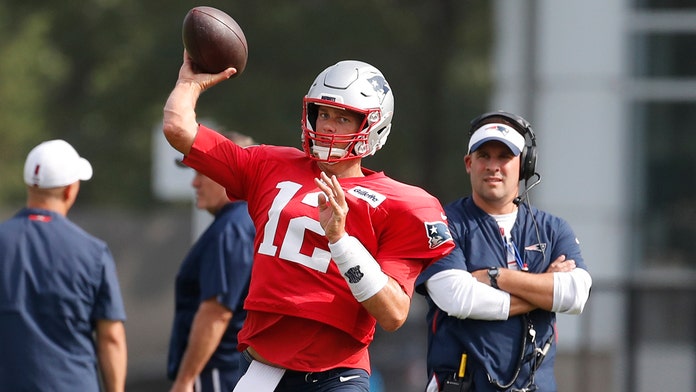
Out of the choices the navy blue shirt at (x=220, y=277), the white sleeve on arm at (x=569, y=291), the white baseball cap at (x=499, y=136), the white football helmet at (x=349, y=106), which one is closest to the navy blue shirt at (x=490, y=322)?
the white sleeve on arm at (x=569, y=291)

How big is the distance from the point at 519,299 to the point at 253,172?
1416mm

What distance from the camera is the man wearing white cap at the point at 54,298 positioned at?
6.25 meters

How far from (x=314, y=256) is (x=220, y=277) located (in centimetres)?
193

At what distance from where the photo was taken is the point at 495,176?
5879 mm

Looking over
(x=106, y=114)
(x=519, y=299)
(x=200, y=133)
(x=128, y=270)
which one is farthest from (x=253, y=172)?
(x=128, y=270)

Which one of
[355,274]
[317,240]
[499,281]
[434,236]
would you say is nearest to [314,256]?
[317,240]

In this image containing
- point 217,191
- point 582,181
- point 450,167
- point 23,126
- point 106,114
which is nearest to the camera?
point 217,191

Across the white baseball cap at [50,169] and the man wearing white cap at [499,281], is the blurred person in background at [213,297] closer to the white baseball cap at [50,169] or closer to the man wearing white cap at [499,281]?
the white baseball cap at [50,169]

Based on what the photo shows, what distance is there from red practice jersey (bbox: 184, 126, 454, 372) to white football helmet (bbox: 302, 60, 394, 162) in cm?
14

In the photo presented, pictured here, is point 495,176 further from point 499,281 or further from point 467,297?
point 467,297

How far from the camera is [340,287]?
198 inches

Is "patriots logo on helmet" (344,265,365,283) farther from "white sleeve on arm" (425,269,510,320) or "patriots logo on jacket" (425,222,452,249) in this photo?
"white sleeve on arm" (425,269,510,320)

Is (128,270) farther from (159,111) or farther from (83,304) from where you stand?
(83,304)

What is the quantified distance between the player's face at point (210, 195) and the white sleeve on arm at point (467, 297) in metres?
1.88
